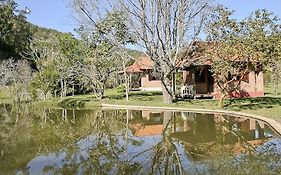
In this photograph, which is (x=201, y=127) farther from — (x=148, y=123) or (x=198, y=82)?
(x=198, y=82)

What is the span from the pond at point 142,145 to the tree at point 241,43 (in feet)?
8.45

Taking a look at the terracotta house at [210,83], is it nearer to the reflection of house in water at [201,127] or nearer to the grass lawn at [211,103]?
the grass lawn at [211,103]

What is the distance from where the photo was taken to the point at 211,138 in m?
10.7

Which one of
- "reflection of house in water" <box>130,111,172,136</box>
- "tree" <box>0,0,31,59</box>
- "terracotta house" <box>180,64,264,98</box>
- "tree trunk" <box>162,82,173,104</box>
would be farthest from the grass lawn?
"tree" <box>0,0,31,59</box>

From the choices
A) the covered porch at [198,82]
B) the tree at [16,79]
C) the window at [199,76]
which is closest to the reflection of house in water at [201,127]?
the covered porch at [198,82]

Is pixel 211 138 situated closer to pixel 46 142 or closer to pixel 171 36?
pixel 46 142

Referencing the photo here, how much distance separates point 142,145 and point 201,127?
3.28 metres

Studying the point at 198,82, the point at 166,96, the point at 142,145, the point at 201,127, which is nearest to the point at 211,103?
the point at 166,96

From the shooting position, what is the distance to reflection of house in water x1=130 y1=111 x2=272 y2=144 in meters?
10.9

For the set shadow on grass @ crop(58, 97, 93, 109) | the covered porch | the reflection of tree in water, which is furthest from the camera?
the covered porch

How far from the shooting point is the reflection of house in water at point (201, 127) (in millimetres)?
10930

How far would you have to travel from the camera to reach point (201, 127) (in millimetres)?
12742

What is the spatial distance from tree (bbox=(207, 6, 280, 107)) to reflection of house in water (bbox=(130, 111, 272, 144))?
2589 mm

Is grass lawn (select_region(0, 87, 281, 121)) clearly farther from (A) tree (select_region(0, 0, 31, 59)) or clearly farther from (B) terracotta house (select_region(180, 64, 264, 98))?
(A) tree (select_region(0, 0, 31, 59))
